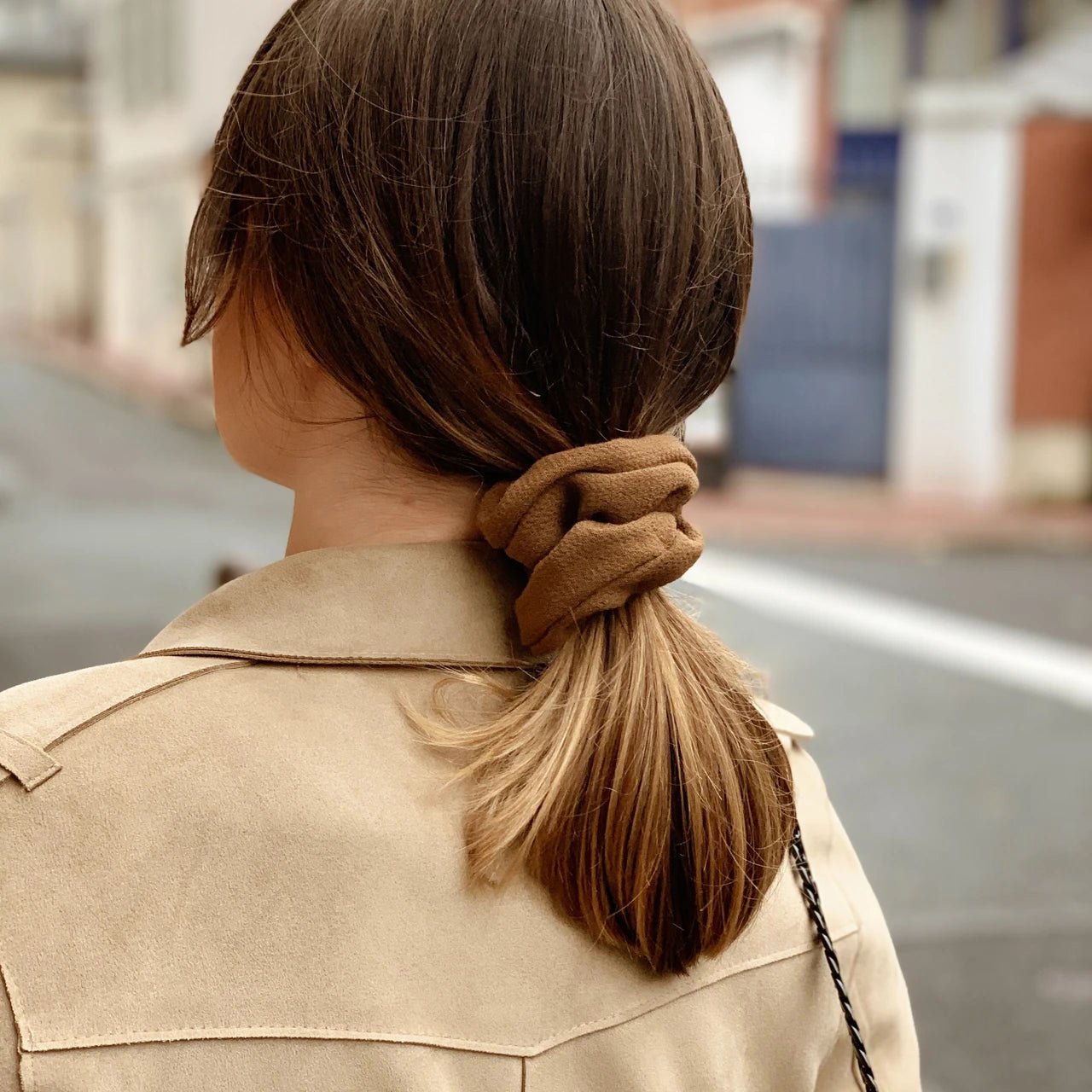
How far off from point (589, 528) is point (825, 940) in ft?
1.06

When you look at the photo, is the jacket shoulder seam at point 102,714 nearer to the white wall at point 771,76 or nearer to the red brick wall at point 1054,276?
the red brick wall at point 1054,276

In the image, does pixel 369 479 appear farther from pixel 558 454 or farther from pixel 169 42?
pixel 169 42

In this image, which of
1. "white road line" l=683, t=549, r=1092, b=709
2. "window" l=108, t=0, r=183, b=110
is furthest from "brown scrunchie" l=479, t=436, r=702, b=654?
"window" l=108, t=0, r=183, b=110

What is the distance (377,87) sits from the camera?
87 centimetres

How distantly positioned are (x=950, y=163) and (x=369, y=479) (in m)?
12.0

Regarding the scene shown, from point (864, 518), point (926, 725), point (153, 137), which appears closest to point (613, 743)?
point (926, 725)

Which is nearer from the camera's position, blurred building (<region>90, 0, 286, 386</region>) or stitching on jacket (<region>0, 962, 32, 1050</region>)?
stitching on jacket (<region>0, 962, 32, 1050</region>)

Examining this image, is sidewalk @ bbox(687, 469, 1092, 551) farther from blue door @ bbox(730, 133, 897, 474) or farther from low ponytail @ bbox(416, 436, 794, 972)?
low ponytail @ bbox(416, 436, 794, 972)

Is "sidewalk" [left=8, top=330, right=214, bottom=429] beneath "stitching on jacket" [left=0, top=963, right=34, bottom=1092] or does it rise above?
beneath

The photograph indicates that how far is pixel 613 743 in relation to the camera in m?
0.89

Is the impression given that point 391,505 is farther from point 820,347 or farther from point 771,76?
point 771,76

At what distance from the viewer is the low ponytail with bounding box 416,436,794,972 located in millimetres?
877

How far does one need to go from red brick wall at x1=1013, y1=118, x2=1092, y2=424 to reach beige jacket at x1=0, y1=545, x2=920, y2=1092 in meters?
12.0

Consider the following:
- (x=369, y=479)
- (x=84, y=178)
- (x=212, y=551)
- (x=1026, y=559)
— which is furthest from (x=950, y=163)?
(x=369, y=479)
